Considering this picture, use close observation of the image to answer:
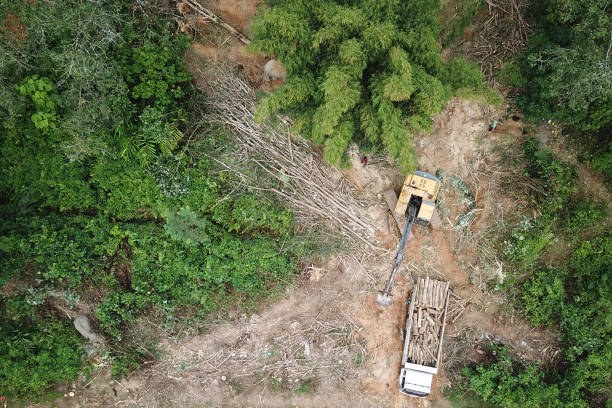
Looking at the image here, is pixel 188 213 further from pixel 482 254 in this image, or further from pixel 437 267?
pixel 482 254

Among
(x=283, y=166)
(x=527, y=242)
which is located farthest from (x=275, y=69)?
(x=527, y=242)

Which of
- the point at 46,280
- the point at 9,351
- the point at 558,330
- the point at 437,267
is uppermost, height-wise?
the point at 437,267

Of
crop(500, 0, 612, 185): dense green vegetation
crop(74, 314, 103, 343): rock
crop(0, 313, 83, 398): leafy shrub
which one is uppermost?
crop(500, 0, 612, 185): dense green vegetation

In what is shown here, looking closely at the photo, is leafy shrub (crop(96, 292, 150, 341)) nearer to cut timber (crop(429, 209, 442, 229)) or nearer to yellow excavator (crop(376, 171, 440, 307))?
yellow excavator (crop(376, 171, 440, 307))

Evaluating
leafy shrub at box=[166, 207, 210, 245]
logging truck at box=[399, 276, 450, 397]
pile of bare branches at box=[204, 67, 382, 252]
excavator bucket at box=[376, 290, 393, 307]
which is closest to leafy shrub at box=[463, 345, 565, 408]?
logging truck at box=[399, 276, 450, 397]

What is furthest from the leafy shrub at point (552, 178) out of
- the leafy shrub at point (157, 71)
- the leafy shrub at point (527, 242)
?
the leafy shrub at point (157, 71)

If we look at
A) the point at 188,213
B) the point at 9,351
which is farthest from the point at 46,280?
the point at 188,213

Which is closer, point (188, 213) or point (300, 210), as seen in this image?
point (188, 213)
